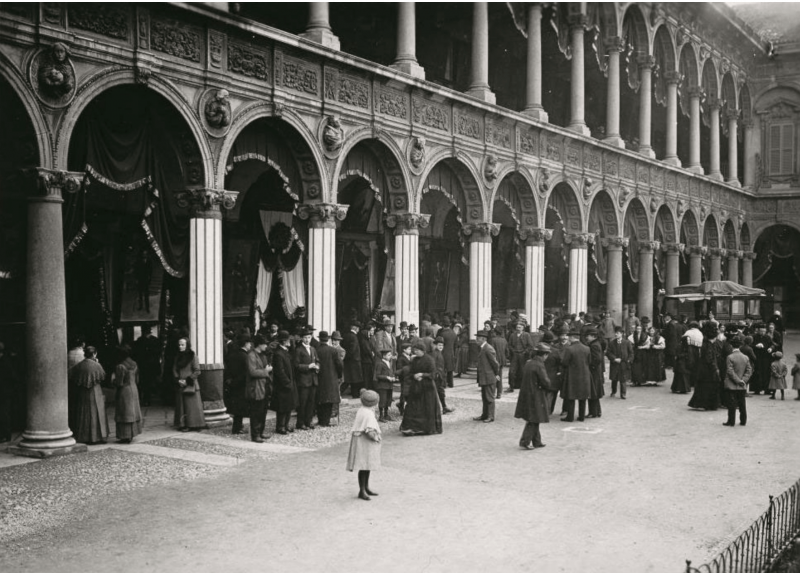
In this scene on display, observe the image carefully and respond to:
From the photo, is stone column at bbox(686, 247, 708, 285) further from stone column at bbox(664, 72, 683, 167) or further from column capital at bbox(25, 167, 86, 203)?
column capital at bbox(25, 167, 86, 203)

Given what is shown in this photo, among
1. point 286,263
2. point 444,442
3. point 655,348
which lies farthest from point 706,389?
point 286,263

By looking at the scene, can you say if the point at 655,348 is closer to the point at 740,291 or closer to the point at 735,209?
the point at 740,291

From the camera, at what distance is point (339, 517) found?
28.5 feet

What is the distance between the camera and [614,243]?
98.0ft

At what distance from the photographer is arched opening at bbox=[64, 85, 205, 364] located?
13.2 metres

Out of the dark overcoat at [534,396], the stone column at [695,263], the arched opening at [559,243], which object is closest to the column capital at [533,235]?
the arched opening at [559,243]

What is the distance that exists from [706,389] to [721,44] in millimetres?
27605

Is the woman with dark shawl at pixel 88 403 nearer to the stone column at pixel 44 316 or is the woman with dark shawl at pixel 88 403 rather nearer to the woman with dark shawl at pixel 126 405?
the woman with dark shawl at pixel 126 405

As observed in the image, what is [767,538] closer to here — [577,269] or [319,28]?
[319,28]

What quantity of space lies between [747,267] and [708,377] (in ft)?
96.9

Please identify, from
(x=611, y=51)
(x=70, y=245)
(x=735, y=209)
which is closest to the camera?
(x=70, y=245)

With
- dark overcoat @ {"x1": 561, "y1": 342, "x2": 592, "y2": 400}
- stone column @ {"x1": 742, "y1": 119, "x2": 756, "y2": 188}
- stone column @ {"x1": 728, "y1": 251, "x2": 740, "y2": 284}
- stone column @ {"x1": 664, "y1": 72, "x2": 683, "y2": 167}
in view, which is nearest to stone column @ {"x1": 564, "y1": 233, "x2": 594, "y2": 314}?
stone column @ {"x1": 664, "y1": 72, "x2": 683, "y2": 167}

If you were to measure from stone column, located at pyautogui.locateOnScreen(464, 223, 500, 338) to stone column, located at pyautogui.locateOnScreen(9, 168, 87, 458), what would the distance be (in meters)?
12.9

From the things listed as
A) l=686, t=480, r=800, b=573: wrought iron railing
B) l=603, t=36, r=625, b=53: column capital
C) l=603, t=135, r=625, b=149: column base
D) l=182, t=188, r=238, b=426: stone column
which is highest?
l=603, t=36, r=625, b=53: column capital
